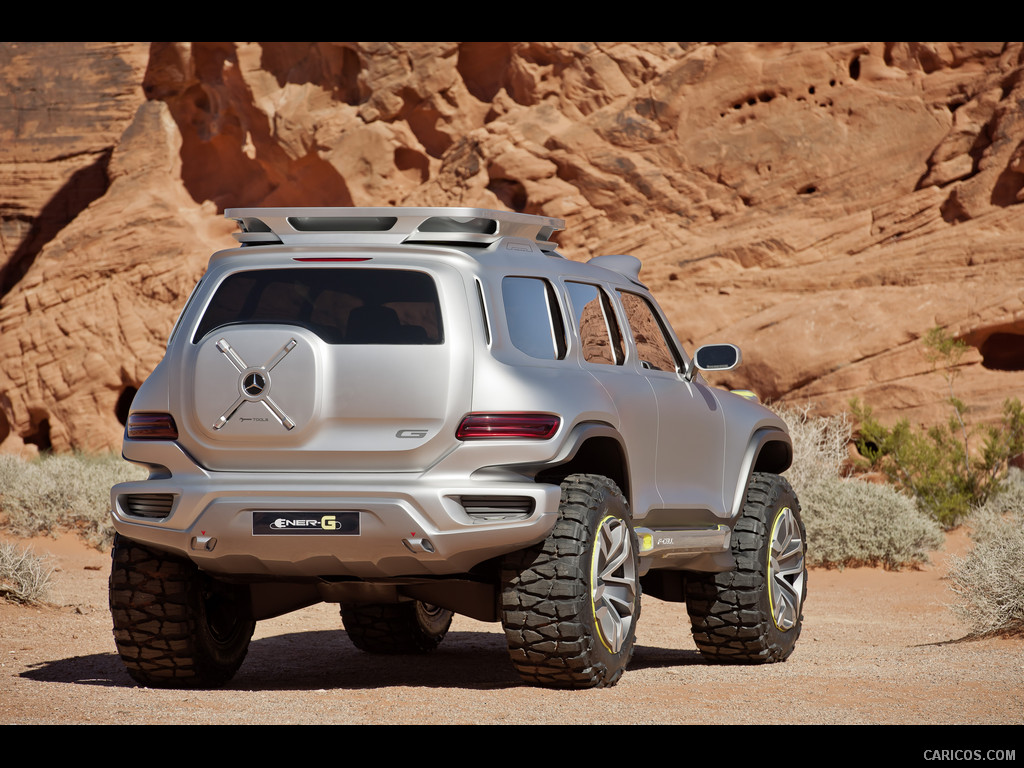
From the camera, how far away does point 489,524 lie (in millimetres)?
5418

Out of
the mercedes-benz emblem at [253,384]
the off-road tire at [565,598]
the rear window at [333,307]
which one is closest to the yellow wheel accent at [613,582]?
the off-road tire at [565,598]

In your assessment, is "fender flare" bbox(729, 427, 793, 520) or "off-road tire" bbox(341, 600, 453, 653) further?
"off-road tire" bbox(341, 600, 453, 653)

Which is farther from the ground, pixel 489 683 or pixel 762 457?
pixel 762 457

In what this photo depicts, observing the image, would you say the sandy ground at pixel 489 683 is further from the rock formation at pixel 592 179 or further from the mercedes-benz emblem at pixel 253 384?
the rock formation at pixel 592 179

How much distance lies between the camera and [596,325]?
21.7ft

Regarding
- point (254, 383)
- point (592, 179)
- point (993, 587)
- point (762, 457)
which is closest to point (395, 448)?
point (254, 383)

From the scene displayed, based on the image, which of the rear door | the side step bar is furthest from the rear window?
the side step bar

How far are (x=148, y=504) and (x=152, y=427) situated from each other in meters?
0.35

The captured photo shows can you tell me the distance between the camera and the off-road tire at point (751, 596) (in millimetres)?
7402

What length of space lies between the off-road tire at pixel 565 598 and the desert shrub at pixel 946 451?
12058mm

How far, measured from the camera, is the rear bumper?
212 inches

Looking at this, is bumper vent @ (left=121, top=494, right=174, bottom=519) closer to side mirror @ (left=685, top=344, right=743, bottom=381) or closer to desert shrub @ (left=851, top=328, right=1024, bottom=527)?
side mirror @ (left=685, top=344, right=743, bottom=381)

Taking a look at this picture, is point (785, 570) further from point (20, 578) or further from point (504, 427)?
point (20, 578)

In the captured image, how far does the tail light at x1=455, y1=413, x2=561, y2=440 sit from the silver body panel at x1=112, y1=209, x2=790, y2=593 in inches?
1.1
